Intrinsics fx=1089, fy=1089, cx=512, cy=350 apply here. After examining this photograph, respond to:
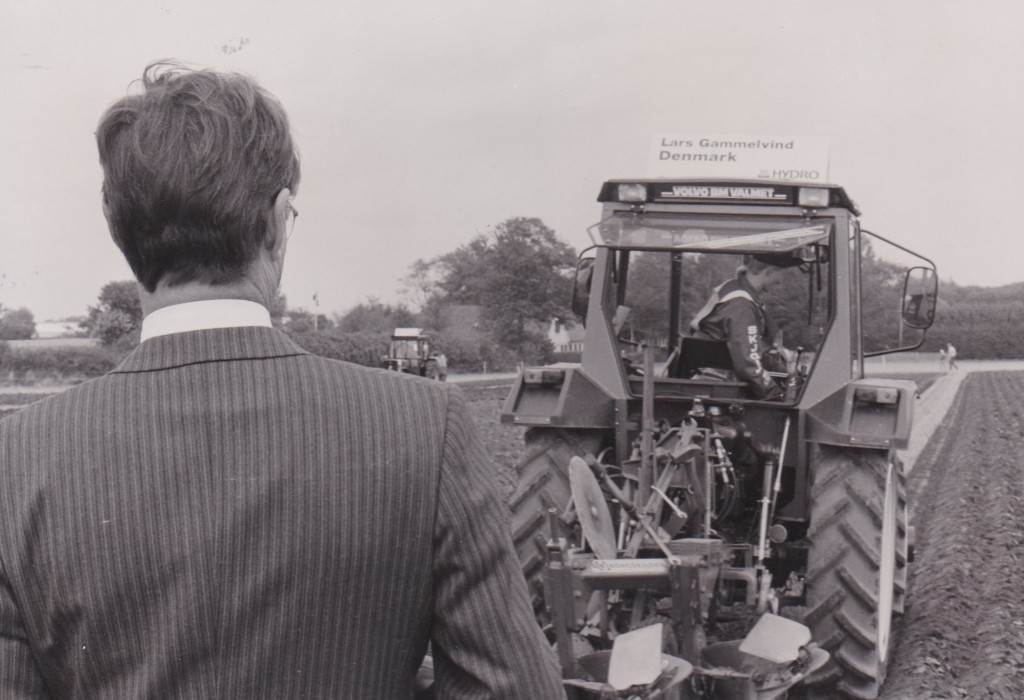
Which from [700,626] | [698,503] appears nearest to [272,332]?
[700,626]

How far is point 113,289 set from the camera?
3612 centimetres

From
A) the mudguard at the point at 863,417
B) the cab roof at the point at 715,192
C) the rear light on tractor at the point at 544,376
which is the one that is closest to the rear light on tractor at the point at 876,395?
the mudguard at the point at 863,417

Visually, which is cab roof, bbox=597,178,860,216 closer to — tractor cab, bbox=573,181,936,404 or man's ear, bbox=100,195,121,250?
tractor cab, bbox=573,181,936,404

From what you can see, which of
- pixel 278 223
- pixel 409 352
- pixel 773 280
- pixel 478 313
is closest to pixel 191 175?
pixel 278 223

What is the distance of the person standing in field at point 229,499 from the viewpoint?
4.29 ft

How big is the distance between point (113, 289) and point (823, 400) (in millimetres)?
34343

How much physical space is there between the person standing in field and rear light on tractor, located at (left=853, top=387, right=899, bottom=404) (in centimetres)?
401

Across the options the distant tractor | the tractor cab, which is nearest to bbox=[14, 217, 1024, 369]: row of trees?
the tractor cab

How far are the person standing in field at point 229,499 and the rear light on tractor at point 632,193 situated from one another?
13.1 feet

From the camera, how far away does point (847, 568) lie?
4898mm

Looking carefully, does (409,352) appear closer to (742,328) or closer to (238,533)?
(742,328)

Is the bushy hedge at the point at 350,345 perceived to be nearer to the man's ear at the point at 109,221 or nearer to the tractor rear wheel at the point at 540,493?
the tractor rear wheel at the point at 540,493

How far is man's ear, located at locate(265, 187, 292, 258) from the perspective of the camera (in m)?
1.43

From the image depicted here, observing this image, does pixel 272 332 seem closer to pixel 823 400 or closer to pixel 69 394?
pixel 69 394
